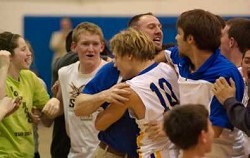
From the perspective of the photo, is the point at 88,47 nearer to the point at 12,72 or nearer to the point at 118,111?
the point at 12,72

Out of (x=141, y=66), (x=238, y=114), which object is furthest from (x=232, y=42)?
(x=238, y=114)

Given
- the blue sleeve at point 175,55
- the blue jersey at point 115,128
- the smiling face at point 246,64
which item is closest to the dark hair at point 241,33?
the smiling face at point 246,64

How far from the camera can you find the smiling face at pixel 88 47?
15.7ft

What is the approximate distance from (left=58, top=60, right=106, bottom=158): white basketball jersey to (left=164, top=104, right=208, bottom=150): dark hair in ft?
6.13

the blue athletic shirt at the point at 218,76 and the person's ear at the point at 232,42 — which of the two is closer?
the blue athletic shirt at the point at 218,76

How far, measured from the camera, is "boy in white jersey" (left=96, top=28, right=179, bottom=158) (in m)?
3.62

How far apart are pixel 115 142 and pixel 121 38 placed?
0.66m

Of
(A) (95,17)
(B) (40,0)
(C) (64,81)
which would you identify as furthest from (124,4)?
(C) (64,81)

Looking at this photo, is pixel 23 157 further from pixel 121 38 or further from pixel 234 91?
pixel 234 91

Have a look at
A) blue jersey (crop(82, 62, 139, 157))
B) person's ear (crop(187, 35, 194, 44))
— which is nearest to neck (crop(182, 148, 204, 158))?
person's ear (crop(187, 35, 194, 44))

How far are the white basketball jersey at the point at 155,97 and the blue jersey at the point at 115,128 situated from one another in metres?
0.15

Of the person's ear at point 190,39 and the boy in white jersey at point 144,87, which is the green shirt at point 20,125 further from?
the person's ear at point 190,39

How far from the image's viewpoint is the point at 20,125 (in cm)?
442

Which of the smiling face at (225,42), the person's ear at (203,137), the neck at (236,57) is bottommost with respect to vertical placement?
the person's ear at (203,137)
